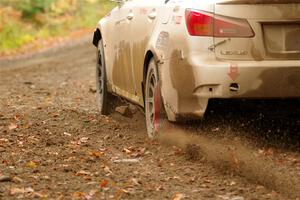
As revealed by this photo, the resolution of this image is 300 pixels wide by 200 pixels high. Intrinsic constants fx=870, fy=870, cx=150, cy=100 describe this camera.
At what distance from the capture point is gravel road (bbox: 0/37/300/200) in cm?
619

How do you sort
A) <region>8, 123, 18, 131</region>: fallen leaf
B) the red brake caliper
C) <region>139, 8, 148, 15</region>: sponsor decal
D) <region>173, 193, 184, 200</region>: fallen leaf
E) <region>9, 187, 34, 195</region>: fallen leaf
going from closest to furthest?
<region>173, 193, 184, 200</region>: fallen leaf → <region>9, 187, 34, 195</region>: fallen leaf → the red brake caliper → <region>139, 8, 148, 15</region>: sponsor decal → <region>8, 123, 18, 131</region>: fallen leaf

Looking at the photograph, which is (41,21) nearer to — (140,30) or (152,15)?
(140,30)

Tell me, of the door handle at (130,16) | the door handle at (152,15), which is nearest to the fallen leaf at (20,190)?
the door handle at (152,15)

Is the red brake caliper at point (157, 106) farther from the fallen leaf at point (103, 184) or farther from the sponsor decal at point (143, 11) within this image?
the fallen leaf at point (103, 184)

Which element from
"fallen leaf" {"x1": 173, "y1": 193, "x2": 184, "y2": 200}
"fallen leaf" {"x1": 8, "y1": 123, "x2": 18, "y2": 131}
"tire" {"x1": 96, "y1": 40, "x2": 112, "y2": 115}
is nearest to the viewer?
"fallen leaf" {"x1": 173, "y1": 193, "x2": 184, "y2": 200}

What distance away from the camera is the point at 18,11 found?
2731 cm

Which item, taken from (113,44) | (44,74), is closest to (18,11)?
(44,74)

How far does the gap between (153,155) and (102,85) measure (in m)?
3.02

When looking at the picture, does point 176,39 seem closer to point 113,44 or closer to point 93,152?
point 93,152

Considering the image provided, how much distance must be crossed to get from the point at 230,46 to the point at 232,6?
12.9 inches

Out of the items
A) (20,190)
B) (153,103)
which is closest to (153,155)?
(153,103)

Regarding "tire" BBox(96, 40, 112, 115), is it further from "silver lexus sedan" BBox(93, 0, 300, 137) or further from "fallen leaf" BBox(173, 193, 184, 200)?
"fallen leaf" BBox(173, 193, 184, 200)

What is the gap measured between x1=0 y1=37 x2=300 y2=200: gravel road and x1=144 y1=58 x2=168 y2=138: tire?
0.36 feet

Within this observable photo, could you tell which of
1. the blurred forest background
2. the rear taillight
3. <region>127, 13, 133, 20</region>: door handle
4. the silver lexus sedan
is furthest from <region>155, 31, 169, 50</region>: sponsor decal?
the blurred forest background
